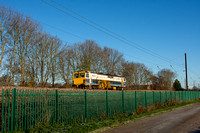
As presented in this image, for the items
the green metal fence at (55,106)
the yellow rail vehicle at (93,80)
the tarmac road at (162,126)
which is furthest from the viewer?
the yellow rail vehicle at (93,80)

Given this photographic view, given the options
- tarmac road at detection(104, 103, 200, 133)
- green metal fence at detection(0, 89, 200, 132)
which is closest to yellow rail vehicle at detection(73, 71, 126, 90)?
→ green metal fence at detection(0, 89, 200, 132)

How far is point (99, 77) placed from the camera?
33531 millimetres

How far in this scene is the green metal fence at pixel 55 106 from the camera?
6871 millimetres

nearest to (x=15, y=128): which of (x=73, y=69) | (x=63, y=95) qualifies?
(x=63, y=95)

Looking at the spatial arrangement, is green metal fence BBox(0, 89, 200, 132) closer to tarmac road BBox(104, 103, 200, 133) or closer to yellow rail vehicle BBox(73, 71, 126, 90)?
tarmac road BBox(104, 103, 200, 133)

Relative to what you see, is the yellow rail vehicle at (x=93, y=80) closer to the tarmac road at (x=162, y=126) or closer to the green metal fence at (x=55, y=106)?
the green metal fence at (x=55, y=106)

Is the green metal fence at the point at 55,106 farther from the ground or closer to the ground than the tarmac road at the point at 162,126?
farther from the ground

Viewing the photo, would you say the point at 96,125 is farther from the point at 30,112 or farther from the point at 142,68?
the point at 142,68

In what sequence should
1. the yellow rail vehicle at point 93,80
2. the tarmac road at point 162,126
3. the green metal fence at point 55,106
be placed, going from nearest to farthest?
the green metal fence at point 55,106, the tarmac road at point 162,126, the yellow rail vehicle at point 93,80

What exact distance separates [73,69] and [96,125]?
113 ft

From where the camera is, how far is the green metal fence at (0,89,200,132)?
271 inches

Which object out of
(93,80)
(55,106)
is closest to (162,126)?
(55,106)

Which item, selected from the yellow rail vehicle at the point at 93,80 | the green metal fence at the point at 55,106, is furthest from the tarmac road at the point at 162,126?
the yellow rail vehicle at the point at 93,80

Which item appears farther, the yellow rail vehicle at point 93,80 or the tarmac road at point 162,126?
the yellow rail vehicle at point 93,80
